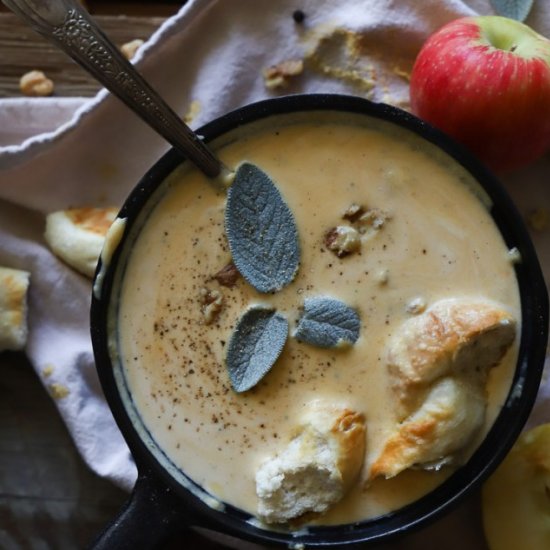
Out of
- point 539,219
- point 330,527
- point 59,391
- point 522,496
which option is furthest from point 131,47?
point 522,496

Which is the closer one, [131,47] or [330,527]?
[330,527]

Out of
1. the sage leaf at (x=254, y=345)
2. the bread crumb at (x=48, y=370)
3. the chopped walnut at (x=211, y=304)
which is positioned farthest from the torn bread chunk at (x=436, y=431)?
the bread crumb at (x=48, y=370)

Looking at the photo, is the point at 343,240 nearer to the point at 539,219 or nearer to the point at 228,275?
the point at 228,275

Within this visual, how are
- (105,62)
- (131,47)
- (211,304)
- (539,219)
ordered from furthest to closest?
(131,47) < (539,219) < (211,304) < (105,62)

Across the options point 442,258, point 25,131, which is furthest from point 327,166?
point 25,131

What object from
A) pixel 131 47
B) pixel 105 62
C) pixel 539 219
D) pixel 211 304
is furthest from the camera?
pixel 131 47

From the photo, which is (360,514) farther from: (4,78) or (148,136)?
(4,78)
